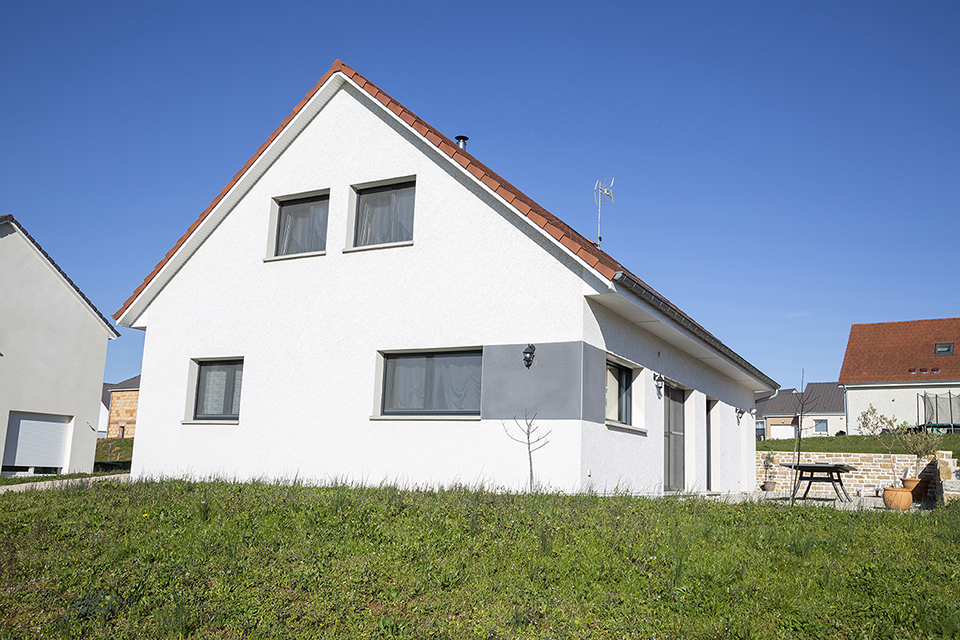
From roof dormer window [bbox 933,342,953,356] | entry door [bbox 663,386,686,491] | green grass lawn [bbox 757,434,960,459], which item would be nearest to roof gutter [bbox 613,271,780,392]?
entry door [bbox 663,386,686,491]

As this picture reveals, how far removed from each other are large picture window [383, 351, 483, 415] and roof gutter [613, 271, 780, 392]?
2622 millimetres

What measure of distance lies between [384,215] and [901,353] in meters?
37.9

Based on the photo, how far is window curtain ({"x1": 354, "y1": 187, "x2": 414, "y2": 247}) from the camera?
497 inches

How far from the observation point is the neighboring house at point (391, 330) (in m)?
11.0

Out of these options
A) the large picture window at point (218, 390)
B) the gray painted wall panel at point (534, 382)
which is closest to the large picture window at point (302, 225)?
the large picture window at point (218, 390)

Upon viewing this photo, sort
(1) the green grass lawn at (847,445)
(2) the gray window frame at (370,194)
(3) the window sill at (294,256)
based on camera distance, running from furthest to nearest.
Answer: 1. (1) the green grass lawn at (847,445)
2. (3) the window sill at (294,256)
3. (2) the gray window frame at (370,194)

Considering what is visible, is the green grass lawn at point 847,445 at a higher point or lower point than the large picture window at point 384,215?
lower

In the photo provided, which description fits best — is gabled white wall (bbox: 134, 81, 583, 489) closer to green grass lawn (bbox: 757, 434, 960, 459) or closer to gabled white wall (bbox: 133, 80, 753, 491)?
gabled white wall (bbox: 133, 80, 753, 491)

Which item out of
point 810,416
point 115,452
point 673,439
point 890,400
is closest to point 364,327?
point 673,439

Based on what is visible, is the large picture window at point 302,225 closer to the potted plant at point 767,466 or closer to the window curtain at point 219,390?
the window curtain at point 219,390

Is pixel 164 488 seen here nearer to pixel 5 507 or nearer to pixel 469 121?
pixel 5 507

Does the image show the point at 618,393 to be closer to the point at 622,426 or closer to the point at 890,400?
the point at 622,426

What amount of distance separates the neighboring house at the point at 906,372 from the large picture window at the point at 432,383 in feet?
107

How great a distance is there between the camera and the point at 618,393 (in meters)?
12.6
